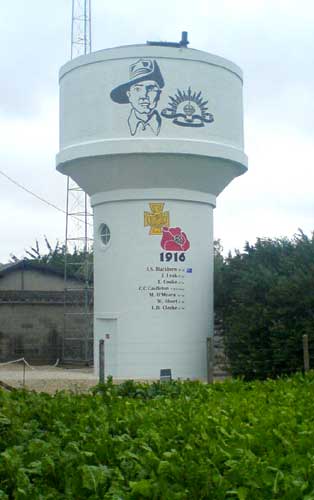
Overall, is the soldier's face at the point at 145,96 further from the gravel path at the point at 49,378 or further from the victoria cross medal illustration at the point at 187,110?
the gravel path at the point at 49,378

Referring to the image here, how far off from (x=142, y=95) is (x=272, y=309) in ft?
22.3

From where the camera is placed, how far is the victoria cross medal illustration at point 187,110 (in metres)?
26.3

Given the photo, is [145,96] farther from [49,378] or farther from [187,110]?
[49,378]

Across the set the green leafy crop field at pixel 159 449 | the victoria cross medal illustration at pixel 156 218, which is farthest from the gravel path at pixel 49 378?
the green leafy crop field at pixel 159 449

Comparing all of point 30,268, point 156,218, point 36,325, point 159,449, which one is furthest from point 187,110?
point 159,449

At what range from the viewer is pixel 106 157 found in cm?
2630

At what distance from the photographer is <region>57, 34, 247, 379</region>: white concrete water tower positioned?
26.2m

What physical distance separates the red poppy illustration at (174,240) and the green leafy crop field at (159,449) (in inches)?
631

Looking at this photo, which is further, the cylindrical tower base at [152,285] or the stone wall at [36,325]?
the stone wall at [36,325]

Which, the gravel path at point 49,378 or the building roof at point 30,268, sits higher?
the building roof at point 30,268

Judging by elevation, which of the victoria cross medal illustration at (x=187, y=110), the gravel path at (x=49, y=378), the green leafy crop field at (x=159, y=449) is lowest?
the green leafy crop field at (x=159, y=449)

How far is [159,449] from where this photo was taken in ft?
22.7

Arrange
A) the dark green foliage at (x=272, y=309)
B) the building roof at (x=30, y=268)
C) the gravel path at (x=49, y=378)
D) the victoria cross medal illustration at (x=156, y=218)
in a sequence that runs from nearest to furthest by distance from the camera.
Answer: the dark green foliage at (x=272, y=309) < the gravel path at (x=49, y=378) < the victoria cross medal illustration at (x=156, y=218) < the building roof at (x=30, y=268)

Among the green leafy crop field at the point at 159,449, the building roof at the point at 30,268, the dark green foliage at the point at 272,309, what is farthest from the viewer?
the building roof at the point at 30,268
